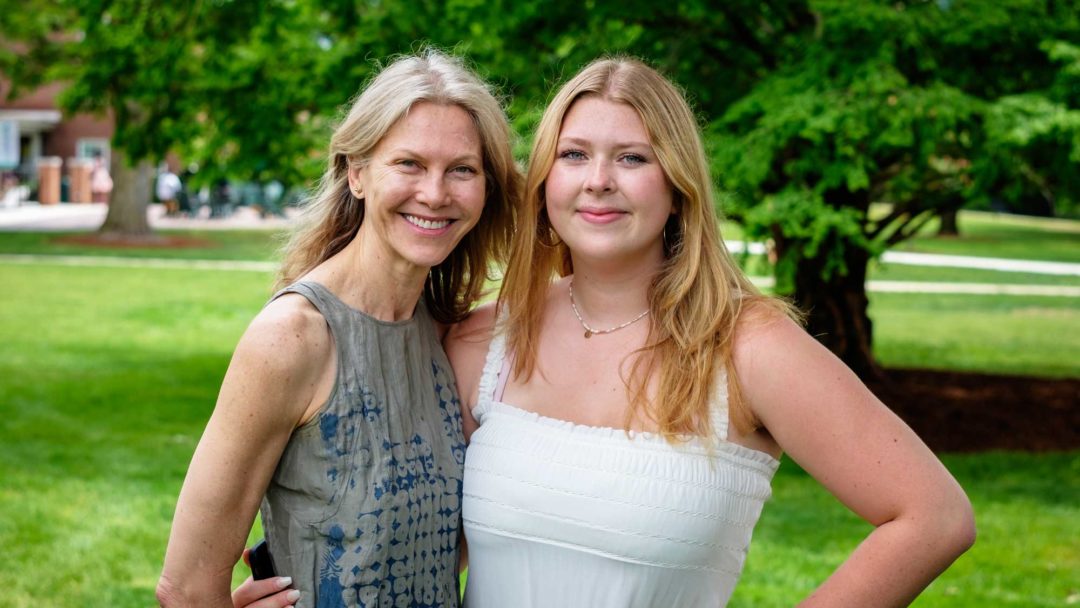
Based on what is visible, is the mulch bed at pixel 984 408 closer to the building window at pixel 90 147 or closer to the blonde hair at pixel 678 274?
the blonde hair at pixel 678 274

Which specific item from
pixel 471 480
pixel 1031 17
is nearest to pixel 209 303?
pixel 1031 17

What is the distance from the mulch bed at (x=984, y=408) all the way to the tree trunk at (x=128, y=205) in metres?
19.8

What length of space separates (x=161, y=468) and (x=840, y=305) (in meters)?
5.18

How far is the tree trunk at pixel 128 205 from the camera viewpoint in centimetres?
2762

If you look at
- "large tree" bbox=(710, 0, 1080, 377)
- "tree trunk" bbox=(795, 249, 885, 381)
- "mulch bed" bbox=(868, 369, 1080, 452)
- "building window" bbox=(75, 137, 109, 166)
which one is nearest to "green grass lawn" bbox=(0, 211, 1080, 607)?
"mulch bed" bbox=(868, 369, 1080, 452)

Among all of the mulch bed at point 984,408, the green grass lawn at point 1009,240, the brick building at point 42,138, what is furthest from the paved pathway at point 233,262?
the brick building at point 42,138

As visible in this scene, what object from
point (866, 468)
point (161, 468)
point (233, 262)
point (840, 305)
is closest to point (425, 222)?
point (866, 468)

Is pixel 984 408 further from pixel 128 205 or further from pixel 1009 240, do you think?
pixel 1009 240

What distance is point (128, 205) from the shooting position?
2806 cm

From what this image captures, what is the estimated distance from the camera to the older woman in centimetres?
251

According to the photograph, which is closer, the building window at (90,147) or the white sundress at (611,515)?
the white sundress at (611,515)

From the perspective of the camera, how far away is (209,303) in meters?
18.5

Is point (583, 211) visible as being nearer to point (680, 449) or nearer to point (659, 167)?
point (659, 167)

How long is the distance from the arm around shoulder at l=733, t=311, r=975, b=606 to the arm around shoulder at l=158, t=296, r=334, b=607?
35.7 inches
